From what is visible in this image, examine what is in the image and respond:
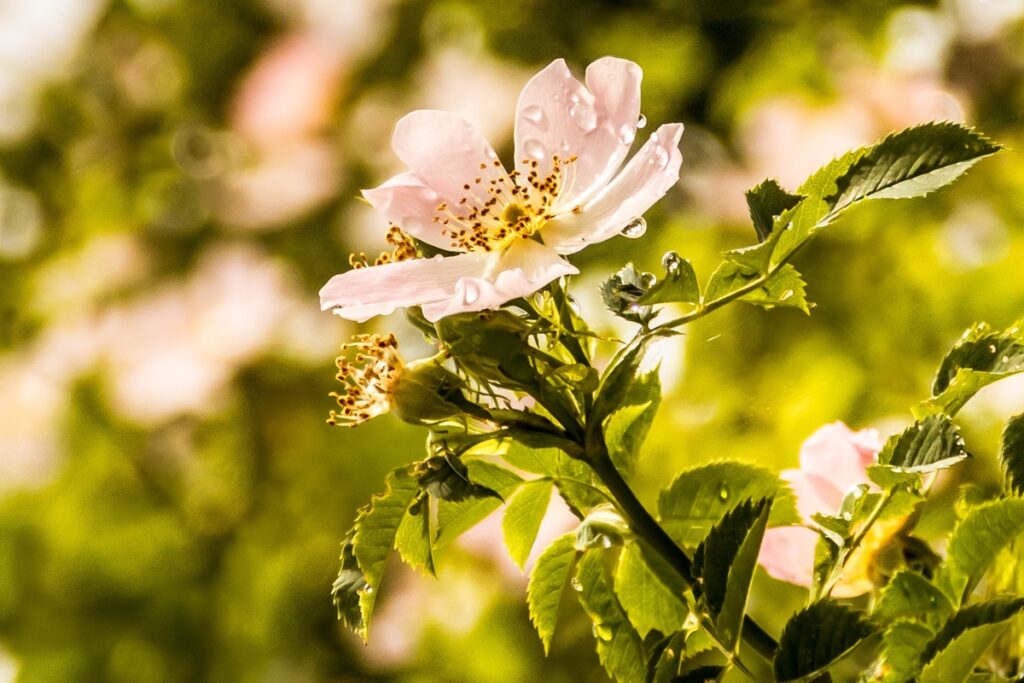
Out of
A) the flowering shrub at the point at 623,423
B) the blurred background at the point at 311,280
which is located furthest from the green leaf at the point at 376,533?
the blurred background at the point at 311,280

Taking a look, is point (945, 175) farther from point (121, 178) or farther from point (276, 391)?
point (121, 178)

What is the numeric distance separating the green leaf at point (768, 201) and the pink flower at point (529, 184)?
0.02m

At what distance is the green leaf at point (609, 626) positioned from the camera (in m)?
0.35

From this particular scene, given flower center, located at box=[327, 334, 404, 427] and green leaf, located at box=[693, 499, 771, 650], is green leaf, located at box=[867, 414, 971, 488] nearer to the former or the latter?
green leaf, located at box=[693, 499, 771, 650]

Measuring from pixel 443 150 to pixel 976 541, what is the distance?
0.66 feet

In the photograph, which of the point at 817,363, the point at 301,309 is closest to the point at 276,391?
the point at 301,309

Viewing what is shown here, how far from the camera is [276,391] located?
1.48m

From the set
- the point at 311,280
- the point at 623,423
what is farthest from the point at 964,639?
the point at 311,280

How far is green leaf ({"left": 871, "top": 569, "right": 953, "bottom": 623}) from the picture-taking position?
13.4 inches

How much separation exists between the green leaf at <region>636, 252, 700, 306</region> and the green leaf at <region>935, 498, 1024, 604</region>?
99 millimetres

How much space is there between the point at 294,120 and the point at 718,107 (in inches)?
24.4

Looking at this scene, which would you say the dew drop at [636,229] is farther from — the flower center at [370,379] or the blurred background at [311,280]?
the blurred background at [311,280]

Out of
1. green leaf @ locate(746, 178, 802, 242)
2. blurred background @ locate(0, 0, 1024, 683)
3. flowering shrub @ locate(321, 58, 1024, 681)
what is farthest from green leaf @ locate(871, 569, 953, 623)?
blurred background @ locate(0, 0, 1024, 683)

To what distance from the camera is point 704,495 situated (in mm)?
385
